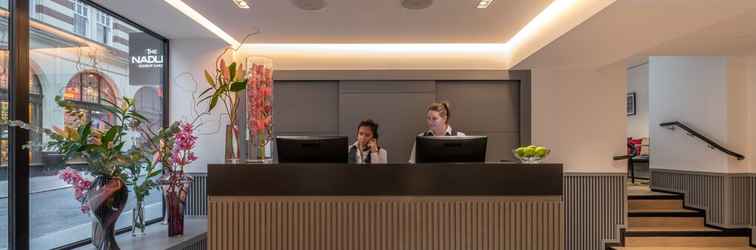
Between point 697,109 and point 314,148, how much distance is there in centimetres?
535

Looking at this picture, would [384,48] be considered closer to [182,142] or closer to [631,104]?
[182,142]

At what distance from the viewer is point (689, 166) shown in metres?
5.74

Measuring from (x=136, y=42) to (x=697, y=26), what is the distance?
14.5 ft

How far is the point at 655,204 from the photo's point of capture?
5.76 metres

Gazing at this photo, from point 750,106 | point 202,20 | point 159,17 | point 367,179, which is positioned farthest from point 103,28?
point 750,106

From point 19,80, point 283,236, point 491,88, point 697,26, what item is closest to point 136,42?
point 19,80

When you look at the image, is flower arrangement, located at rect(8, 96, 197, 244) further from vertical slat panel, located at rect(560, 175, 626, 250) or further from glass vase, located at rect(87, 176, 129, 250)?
vertical slat panel, located at rect(560, 175, 626, 250)

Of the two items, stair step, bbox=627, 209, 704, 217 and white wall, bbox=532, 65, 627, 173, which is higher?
white wall, bbox=532, 65, 627, 173

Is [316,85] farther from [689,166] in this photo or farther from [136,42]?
[689,166]

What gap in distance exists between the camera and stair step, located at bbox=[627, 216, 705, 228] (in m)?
5.46

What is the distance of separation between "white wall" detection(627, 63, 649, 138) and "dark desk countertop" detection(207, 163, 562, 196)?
21.9ft

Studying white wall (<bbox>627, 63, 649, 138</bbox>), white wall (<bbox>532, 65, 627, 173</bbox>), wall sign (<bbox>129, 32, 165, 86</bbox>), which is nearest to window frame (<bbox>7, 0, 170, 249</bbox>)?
wall sign (<bbox>129, 32, 165, 86</bbox>)

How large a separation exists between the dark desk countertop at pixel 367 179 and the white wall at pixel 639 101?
6.67m

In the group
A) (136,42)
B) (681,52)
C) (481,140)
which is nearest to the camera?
(481,140)
